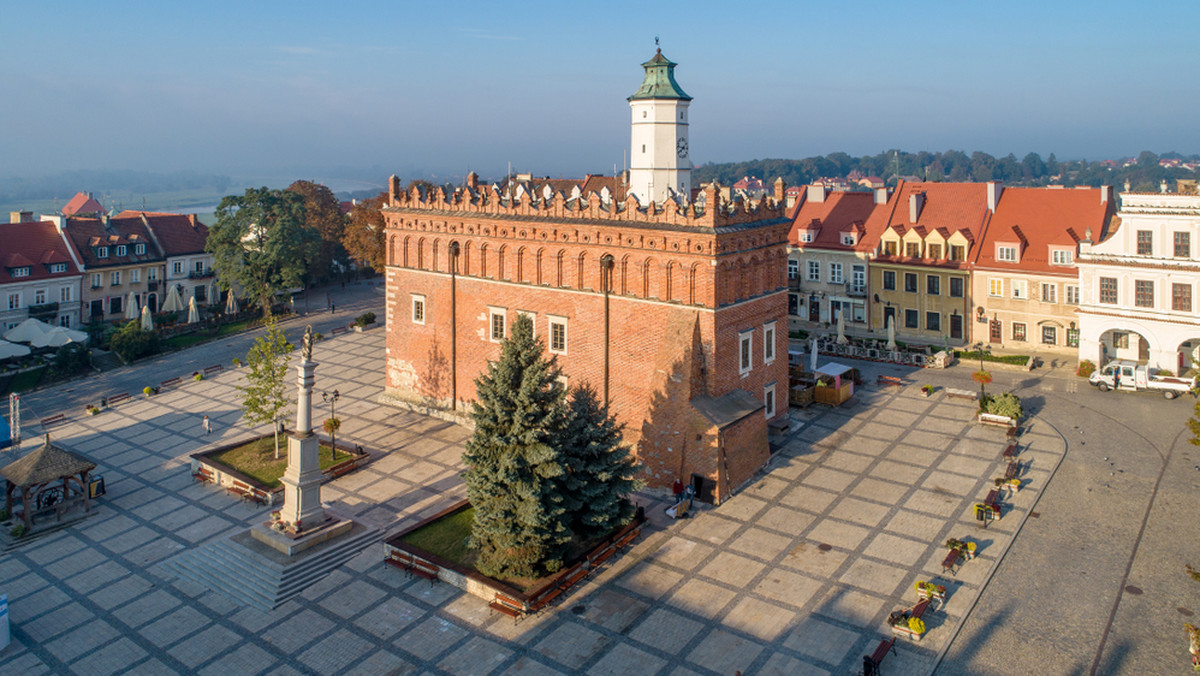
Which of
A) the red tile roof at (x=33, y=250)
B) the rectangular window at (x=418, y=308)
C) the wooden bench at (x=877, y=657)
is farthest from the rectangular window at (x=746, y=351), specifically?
the red tile roof at (x=33, y=250)

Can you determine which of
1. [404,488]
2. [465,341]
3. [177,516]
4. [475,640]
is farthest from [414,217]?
[475,640]

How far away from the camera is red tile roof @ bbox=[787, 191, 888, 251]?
5431 cm

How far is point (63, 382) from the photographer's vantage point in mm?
45844

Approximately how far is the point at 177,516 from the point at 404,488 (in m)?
7.86

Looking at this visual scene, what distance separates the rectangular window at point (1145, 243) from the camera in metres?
39.8

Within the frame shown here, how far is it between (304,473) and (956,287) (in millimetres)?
40378

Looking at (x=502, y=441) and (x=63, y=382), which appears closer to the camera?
(x=502, y=441)

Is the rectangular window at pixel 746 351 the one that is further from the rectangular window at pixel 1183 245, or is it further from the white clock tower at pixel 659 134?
the rectangular window at pixel 1183 245

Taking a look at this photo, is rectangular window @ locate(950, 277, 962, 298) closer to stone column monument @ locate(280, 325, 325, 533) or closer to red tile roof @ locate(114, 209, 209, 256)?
stone column monument @ locate(280, 325, 325, 533)

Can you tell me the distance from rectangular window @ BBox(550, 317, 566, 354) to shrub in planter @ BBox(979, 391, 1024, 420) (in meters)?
19.2

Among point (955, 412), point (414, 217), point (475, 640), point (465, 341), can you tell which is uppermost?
point (414, 217)

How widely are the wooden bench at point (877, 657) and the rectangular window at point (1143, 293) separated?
3086 cm

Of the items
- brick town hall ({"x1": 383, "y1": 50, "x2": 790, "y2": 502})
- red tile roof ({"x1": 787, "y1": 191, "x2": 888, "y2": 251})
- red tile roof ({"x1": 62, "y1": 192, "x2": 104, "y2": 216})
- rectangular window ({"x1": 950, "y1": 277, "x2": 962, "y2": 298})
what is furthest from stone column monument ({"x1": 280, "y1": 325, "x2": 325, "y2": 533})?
red tile roof ({"x1": 62, "y1": 192, "x2": 104, "y2": 216})

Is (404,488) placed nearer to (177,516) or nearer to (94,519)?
(177,516)
